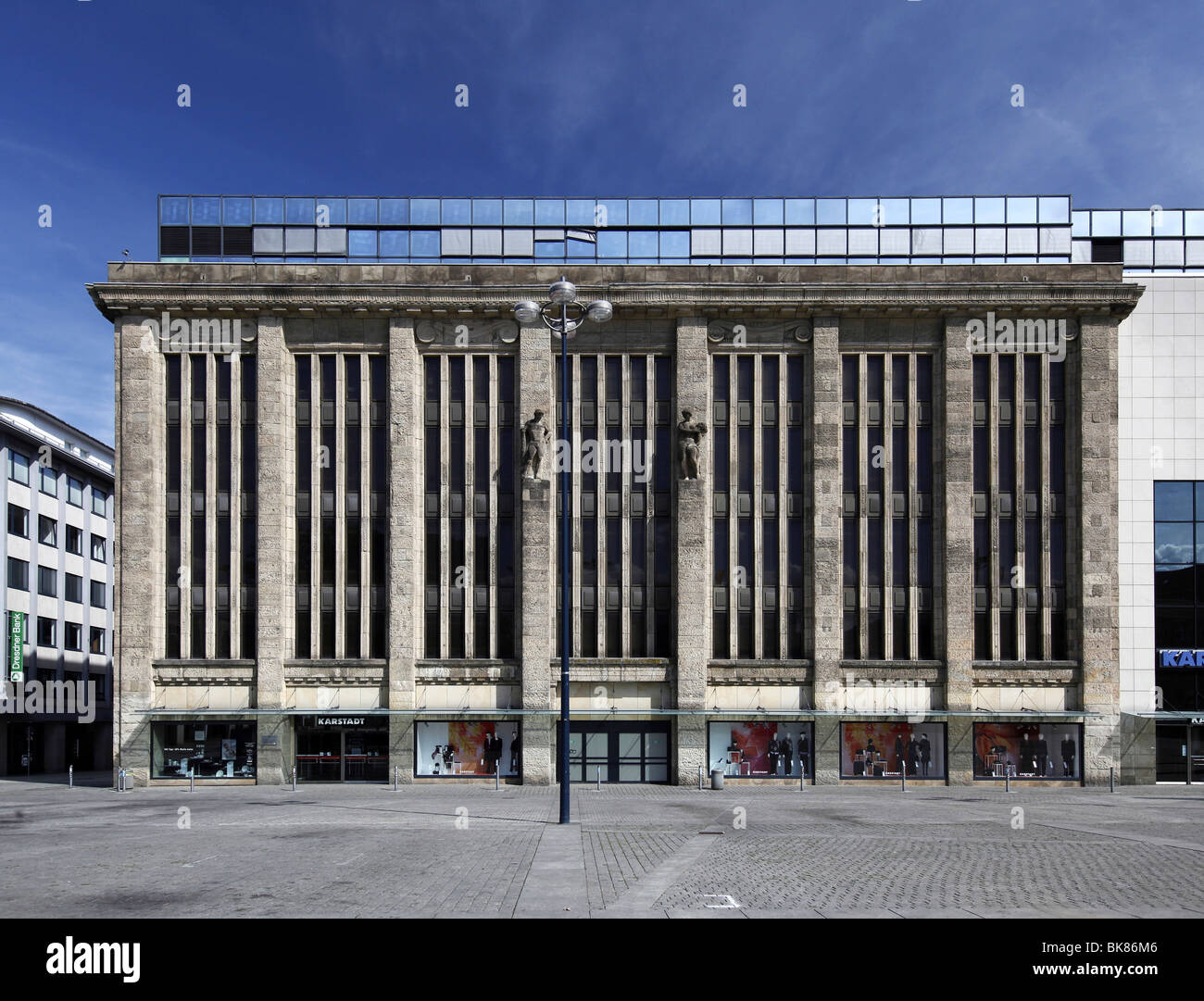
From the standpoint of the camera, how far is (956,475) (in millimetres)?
36500

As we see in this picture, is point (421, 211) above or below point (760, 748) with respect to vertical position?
above

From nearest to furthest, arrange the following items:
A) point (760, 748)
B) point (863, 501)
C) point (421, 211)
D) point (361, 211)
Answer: point (760, 748) → point (863, 501) → point (361, 211) → point (421, 211)

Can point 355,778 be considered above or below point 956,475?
below

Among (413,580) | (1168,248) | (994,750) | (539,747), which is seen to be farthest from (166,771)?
(1168,248)

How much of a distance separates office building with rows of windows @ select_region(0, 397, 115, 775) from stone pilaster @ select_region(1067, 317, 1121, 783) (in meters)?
53.2

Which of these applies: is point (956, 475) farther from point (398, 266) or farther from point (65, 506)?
point (65, 506)

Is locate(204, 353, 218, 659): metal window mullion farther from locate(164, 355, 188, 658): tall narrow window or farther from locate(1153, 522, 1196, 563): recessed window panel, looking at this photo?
locate(1153, 522, 1196, 563): recessed window panel

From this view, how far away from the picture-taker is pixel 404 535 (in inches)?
1430

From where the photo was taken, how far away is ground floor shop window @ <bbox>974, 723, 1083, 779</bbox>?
35.8 metres

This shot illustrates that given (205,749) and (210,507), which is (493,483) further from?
(205,749)

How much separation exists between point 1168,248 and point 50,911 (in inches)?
1826

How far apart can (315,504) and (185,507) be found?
5.30 metres

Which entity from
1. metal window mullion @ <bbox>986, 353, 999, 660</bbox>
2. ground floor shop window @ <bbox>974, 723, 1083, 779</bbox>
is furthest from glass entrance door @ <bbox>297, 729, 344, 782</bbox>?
metal window mullion @ <bbox>986, 353, 999, 660</bbox>

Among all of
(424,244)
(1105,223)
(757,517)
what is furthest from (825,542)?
(424,244)
